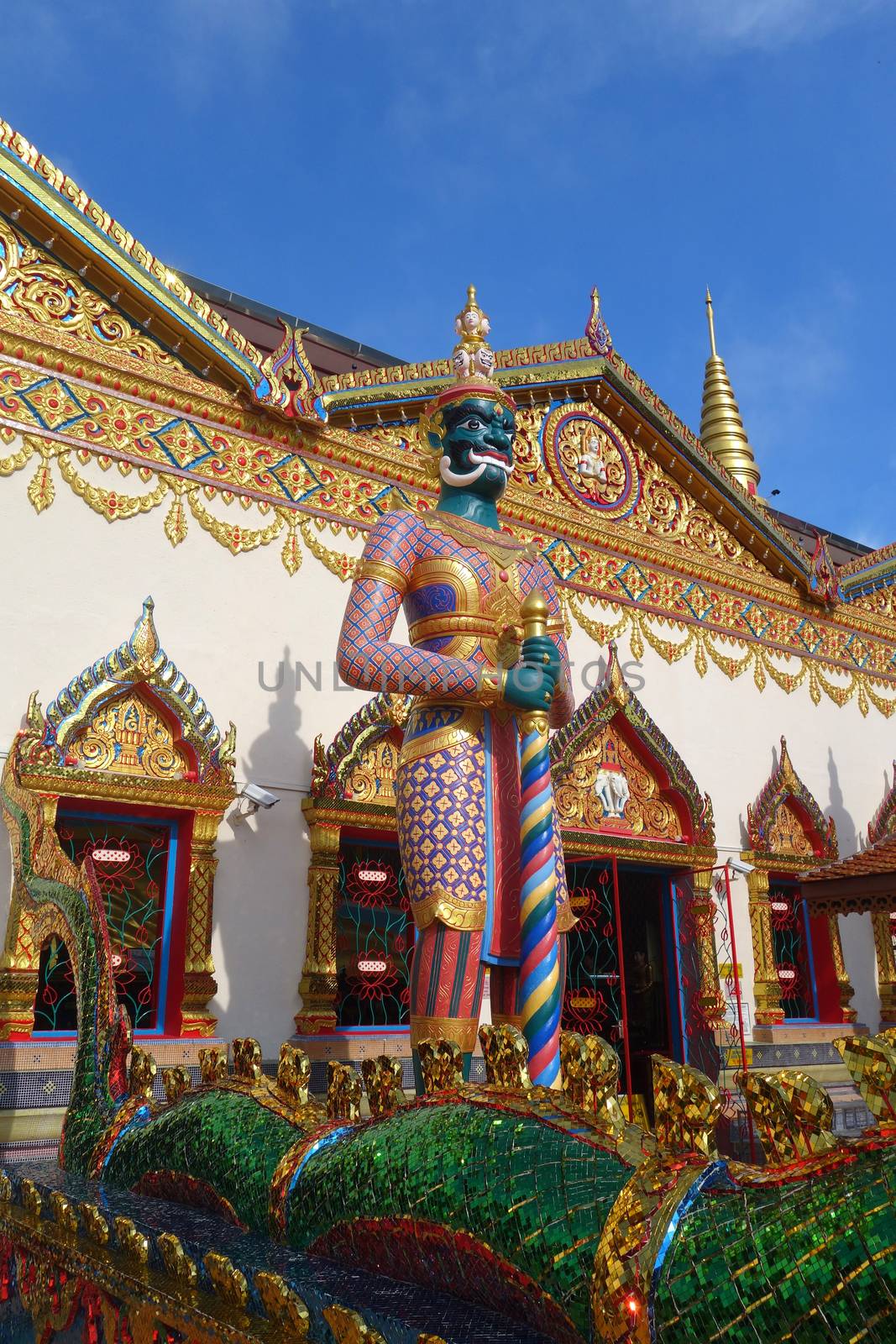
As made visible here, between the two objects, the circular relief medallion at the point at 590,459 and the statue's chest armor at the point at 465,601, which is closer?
the statue's chest armor at the point at 465,601

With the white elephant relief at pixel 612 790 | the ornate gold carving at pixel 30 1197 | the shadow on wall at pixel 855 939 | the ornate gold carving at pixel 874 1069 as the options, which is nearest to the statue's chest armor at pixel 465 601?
the ornate gold carving at pixel 30 1197

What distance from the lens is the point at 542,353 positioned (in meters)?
6.93

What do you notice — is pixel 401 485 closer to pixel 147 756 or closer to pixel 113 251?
pixel 113 251

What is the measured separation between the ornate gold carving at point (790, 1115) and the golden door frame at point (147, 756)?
386cm

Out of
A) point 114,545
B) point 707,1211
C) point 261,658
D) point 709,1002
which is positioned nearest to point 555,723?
point 261,658

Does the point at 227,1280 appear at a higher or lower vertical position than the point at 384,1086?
lower

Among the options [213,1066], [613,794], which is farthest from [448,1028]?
[613,794]

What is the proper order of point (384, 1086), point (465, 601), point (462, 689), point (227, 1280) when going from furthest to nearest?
1. point (465, 601)
2. point (462, 689)
3. point (384, 1086)
4. point (227, 1280)

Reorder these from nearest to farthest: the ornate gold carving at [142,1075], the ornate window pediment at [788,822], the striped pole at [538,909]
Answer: the ornate gold carving at [142,1075]
the striped pole at [538,909]
the ornate window pediment at [788,822]

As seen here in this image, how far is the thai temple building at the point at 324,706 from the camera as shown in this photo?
440 cm

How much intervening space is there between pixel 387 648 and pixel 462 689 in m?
0.26

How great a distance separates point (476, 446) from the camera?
3.57m

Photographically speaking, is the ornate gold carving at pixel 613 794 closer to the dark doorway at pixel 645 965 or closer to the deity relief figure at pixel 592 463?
the dark doorway at pixel 645 965

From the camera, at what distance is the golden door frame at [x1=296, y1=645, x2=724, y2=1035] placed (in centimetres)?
497
